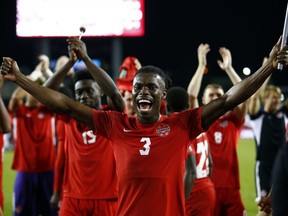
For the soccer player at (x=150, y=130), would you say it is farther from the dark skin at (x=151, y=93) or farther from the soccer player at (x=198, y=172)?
the soccer player at (x=198, y=172)

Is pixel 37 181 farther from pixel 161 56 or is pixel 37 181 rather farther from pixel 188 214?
pixel 161 56

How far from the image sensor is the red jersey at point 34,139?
28.4 ft

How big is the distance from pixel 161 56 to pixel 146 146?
4482 cm

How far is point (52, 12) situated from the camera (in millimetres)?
19656

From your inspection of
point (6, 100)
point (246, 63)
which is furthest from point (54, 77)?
point (246, 63)

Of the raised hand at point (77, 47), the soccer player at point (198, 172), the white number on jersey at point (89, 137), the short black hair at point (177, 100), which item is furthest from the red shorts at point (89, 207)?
the raised hand at point (77, 47)

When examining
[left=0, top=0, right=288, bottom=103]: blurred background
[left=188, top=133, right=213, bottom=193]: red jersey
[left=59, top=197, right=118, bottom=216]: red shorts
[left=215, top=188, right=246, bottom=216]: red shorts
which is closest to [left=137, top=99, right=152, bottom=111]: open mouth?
[left=59, top=197, right=118, bottom=216]: red shorts

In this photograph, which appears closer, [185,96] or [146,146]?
[146,146]

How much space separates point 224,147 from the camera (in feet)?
24.6

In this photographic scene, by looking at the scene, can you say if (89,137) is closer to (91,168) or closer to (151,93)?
(91,168)

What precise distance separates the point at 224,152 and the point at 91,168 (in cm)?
219

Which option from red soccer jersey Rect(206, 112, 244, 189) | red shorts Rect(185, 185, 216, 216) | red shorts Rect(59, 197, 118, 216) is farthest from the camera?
red soccer jersey Rect(206, 112, 244, 189)

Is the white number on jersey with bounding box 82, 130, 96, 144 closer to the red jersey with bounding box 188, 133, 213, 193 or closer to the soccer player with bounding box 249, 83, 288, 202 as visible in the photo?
the red jersey with bounding box 188, 133, 213, 193

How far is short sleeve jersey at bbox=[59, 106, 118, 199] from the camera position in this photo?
5840 millimetres
